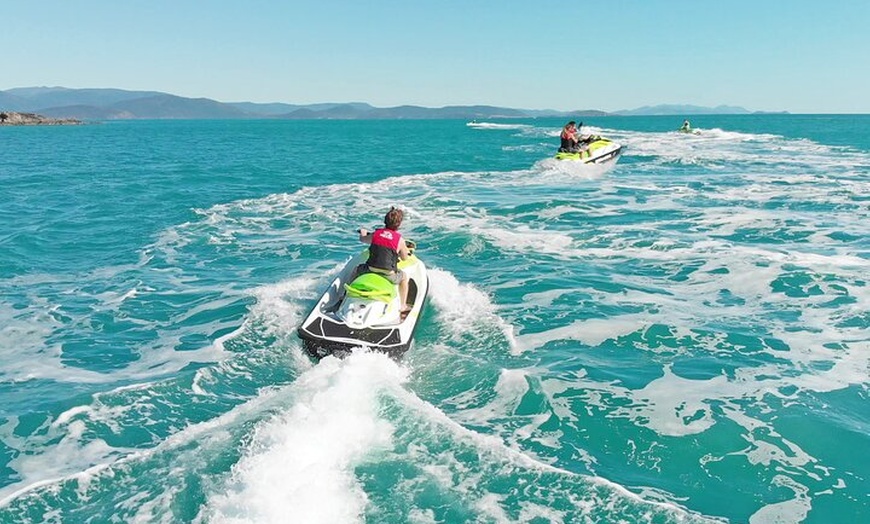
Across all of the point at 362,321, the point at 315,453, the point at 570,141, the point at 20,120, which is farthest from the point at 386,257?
the point at 20,120

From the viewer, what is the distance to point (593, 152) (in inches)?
1344

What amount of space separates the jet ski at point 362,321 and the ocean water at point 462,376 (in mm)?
310

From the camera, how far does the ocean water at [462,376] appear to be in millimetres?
6207

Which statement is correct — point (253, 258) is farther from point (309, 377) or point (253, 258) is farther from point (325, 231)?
point (309, 377)

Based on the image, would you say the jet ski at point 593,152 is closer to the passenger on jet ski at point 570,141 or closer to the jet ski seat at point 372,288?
the passenger on jet ski at point 570,141

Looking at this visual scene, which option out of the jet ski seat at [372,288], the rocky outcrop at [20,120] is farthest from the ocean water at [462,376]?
the rocky outcrop at [20,120]

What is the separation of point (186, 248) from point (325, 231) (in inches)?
173

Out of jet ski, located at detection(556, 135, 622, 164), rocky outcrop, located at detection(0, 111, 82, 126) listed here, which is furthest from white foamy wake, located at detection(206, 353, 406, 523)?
rocky outcrop, located at detection(0, 111, 82, 126)

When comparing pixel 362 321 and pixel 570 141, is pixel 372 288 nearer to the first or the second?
pixel 362 321

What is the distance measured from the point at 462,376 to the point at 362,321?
1740 mm

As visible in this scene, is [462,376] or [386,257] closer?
[462,376]

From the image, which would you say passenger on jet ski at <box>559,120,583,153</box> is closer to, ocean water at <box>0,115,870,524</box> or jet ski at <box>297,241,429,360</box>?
ocean water at <box>0,115,870,524</box>

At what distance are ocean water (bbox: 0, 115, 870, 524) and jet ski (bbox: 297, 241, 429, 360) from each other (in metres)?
0.31

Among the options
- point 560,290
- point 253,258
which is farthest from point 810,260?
point 253,258
